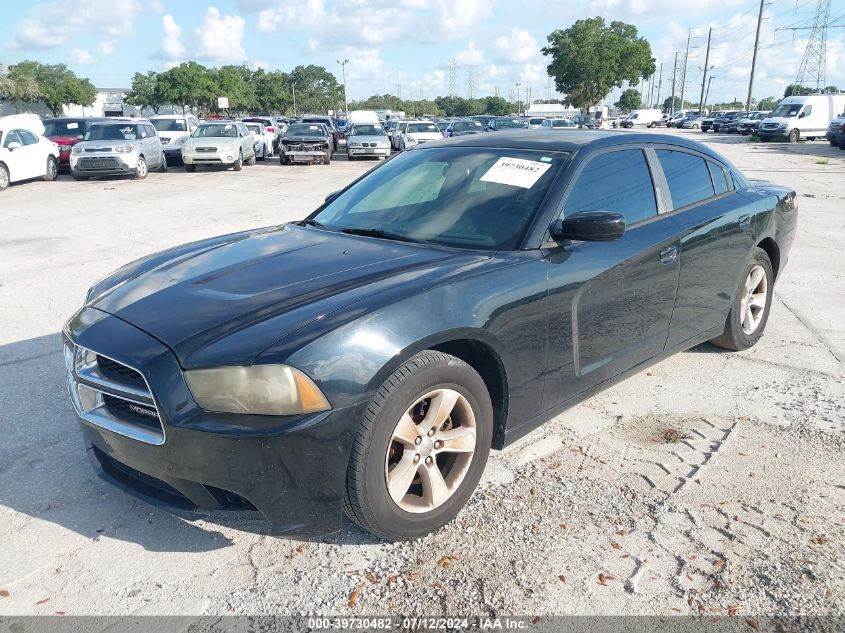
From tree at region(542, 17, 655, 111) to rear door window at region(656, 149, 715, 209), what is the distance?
226 feet

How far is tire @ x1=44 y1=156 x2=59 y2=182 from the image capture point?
19.3 metres

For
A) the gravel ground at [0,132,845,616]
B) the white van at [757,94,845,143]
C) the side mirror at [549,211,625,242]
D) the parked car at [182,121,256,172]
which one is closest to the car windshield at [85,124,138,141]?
the parked car at [182,121,256,172]

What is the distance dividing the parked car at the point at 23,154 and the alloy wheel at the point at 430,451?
1807cm

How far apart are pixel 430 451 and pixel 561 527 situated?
674 mm

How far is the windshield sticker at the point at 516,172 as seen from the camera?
11.7ft

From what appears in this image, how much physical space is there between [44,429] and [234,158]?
19.2m

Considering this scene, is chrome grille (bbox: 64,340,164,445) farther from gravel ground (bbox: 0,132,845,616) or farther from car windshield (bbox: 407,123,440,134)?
car windshield (bbox: 407,123,440,134)

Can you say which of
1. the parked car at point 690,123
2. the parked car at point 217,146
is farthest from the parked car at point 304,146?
the parked car at point 690,123

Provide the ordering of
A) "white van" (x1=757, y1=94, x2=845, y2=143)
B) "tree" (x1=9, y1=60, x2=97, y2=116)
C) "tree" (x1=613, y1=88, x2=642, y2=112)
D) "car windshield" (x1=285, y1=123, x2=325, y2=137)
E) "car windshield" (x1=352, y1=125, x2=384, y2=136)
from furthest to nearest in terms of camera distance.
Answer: "tree" (x1=613, y1=88, x2=642, y2=112) < "tree" (x1=9, y1=60, x2=97, y2=116) < "white van" (x1=757, y1=94, x2=845, y2=143) < "car windshield" (x1=352, y1=125, x2=384, y2=136) < "car windshield" (x1=285, y1=123, x2=325, y2=137)

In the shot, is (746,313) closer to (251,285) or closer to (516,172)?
(516,172)

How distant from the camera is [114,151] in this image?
19.0 m

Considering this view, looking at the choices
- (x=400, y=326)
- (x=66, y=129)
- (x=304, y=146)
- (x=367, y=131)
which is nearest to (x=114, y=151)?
(x=66, y=129)

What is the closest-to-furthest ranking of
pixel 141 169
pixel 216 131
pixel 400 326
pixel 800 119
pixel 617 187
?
pixel 400 326 → pixel 617 187 → pixel 141 169 → pixel 216 131 → pixel 800 119

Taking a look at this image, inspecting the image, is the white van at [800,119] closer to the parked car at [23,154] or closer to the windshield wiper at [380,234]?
the parked car at [23,154]
